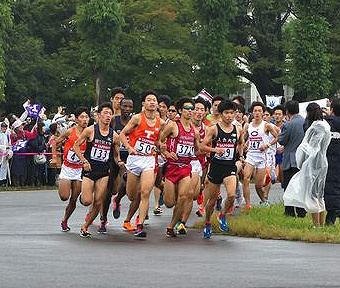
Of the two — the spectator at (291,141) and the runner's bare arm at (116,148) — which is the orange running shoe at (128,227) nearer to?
the runner's bare arm at (116,148)

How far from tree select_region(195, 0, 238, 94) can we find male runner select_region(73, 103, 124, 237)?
40.3 m

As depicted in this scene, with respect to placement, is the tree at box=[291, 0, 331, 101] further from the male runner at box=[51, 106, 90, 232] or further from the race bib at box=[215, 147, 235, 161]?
the race bib at box=[215, 147, 235, 161]

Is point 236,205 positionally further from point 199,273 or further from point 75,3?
point 75,3

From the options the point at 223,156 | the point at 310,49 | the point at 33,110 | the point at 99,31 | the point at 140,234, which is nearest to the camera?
the point at 140,234

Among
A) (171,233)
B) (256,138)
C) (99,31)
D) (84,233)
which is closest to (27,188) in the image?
(256,138)

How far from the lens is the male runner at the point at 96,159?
52.6ft

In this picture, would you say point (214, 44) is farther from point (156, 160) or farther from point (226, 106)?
point (226, 106)

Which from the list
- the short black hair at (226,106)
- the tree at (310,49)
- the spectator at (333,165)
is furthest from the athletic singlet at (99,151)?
the tree at (310,49)

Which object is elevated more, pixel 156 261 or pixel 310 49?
pixel 310 49

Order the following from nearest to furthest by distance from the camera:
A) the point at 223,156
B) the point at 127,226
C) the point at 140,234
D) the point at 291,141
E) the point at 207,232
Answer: the point at 140,234, the point at 207,232, the point at 223,156, the point at 127,226, the point at 291,141

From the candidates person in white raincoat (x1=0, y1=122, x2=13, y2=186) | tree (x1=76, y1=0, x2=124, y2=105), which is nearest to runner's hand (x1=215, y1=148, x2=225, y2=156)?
person in white raincoat (x1=0, y1=122, x2=13, y2=186)

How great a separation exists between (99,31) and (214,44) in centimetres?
604

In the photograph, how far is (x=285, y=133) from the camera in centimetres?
1878

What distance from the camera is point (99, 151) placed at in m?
16.2
